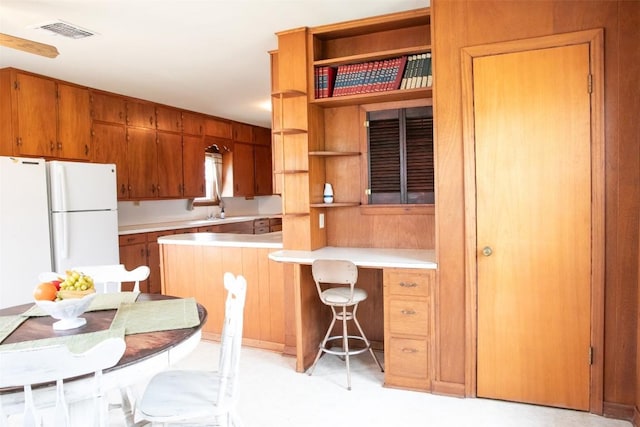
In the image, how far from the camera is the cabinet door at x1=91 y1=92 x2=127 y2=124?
4.97m

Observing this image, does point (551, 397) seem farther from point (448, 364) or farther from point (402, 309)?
point (402, 309)

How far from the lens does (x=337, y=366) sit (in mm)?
3326

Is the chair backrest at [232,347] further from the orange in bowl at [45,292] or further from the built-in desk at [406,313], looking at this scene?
the built-in desk at [406,313]

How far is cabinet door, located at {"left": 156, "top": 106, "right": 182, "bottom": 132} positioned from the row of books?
3287 millimetres

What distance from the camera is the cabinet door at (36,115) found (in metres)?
4.17

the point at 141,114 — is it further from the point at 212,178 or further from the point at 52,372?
the point at 52,372

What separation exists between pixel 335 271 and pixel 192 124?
14.6 feet

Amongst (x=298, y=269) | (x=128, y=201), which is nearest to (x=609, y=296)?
(x=298, y=269)

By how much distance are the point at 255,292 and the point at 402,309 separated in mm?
1414

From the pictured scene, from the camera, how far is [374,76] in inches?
127

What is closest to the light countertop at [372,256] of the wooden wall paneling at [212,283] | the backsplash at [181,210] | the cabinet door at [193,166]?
the wooden wall paneling at [212,283]

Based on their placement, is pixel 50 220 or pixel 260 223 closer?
pixel 50 220

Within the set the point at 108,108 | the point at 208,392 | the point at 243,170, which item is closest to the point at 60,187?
the point at 108,108

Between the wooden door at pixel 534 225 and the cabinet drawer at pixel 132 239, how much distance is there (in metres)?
3.99
